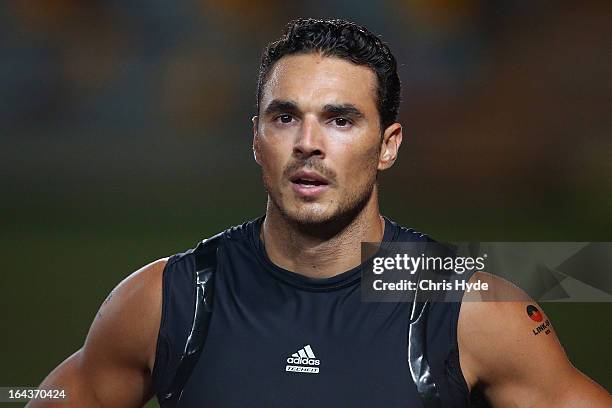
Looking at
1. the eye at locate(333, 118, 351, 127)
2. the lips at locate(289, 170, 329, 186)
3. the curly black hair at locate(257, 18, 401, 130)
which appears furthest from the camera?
the curly black hair at locate(257, 18, 401, 130)

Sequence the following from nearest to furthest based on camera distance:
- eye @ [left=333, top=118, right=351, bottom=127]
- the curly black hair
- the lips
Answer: the lips, eye @ [left=333, top=118, right=351, bottom=127], the curly black hair

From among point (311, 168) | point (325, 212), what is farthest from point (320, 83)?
point (325, 212)

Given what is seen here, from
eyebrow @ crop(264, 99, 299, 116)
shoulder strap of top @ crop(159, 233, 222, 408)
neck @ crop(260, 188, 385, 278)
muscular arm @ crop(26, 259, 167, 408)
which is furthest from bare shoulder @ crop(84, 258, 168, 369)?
eyebrow @ crop(264, 99, 299, 116)

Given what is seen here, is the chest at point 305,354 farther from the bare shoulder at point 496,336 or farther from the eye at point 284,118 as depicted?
the eye at point 284,118

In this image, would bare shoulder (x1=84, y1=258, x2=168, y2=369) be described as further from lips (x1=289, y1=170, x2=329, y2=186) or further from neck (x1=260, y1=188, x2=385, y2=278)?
lips (x1=289, y1=170, x2=329, y2=186)

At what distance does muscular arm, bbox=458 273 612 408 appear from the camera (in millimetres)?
3328

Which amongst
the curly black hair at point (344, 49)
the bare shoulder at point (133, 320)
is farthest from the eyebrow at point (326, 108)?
the bare shoulder at point (133, 320)

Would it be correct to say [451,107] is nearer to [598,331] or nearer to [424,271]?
[598,331]

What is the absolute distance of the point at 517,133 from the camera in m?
11.3

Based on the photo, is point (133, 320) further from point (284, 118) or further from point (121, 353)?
point (284, 118)

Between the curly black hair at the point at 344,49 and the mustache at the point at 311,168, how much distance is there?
0.36 meters

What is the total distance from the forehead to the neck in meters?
0.35

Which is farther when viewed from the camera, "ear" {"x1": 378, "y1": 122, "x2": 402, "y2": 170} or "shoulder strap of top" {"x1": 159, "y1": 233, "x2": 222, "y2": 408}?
"ear" {"x1": 378, "y1": 122, "x2": 402, "y2": 170}

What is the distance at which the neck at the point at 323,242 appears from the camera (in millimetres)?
3457
